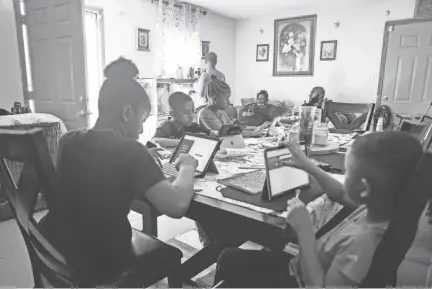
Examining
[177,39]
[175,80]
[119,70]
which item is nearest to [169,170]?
[119,70]

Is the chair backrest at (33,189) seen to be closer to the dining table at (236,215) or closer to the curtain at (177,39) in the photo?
the dining table at (236,215)

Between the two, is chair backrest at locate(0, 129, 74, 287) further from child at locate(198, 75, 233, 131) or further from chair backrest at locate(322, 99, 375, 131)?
chair backrest at locate(322, 99, 375, 131)

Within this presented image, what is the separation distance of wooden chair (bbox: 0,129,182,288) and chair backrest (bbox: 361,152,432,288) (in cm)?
75

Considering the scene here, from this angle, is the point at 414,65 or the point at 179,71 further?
the point at 179,71

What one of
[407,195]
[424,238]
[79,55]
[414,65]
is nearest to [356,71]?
[414,65]

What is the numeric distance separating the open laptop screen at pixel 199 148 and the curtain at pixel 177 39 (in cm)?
381

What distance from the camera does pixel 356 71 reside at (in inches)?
218

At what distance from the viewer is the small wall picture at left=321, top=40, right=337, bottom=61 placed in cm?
570

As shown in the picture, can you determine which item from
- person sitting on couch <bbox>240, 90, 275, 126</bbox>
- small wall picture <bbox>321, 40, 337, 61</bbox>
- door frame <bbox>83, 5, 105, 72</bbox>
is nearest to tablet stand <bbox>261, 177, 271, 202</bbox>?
person sitting on couch <bbox>240, 90, 275, 126</bbox>

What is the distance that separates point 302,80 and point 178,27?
2.54m

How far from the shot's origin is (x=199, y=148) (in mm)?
1526

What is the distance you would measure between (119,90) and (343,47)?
545 centimetres

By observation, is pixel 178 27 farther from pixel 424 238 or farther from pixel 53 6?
pixel 424 238

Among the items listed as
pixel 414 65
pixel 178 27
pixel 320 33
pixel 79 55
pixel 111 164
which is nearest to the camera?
pixel 111 164
